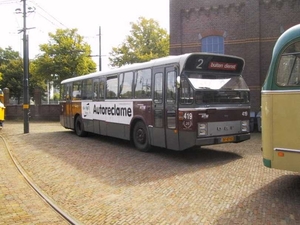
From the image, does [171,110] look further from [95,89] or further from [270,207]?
[95,89]

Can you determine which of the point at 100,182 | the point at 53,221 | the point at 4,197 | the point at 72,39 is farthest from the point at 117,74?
the point at 72,39

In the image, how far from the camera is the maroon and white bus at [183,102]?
333 inches

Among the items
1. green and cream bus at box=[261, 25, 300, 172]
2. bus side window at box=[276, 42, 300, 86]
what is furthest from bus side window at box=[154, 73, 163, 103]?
bus side window at box=[276, 42, 300, 86]

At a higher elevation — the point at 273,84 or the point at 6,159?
the point at 273,84

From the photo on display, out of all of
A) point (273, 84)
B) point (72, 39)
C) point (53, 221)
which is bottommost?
point (53, 221)

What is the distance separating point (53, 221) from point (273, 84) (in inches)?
165

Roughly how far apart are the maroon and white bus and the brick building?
9.40 meters

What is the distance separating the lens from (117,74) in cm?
1181

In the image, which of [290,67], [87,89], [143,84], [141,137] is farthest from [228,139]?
[87,89]

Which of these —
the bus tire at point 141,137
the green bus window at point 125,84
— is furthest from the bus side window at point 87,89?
the bus tire at point 141,137

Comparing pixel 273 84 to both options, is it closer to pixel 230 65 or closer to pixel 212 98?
pixel 212 98

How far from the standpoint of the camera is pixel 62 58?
3244 centimetres

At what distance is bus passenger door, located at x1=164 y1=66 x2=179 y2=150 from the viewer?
344 inches

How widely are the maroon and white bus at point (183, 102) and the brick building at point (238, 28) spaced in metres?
9.40
